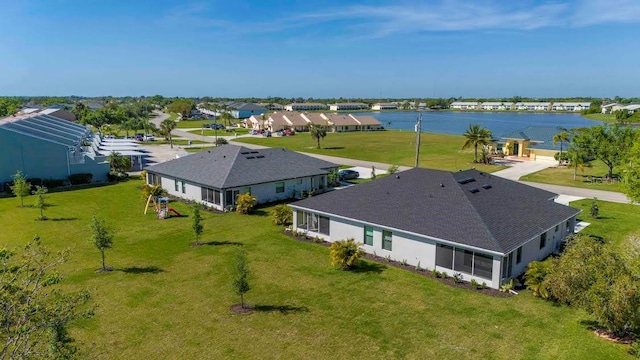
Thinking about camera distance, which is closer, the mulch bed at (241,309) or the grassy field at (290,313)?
the grassy field at (290,313)

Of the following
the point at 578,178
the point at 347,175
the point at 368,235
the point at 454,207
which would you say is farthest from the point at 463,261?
the point at 578,178

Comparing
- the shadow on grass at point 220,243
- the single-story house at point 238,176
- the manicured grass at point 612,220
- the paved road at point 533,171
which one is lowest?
the shadow on grass at point 220,243

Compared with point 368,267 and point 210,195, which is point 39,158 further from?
point 368,267

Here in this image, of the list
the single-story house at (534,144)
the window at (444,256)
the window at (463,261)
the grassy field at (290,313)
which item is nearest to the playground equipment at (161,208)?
the grassy field at (290,313)

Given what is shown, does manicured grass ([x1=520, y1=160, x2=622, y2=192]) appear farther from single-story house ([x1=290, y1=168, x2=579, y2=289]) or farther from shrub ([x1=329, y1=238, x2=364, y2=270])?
shrub ([x1=329, y1=238, x2=364, y2=270])

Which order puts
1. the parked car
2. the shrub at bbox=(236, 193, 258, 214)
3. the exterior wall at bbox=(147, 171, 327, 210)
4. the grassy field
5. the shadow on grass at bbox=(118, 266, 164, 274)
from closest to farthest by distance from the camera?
1. the grassy field
2. the shadow on grass at bbox=(118, 266, 164, 274)
3. the shrub at bbox=(236, 193, 258, 214)
4. the exterior wall at bbox=(147, 171, 327, 210)
5. the parked car

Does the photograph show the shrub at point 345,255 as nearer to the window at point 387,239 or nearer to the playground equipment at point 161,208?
the window at point 387,239

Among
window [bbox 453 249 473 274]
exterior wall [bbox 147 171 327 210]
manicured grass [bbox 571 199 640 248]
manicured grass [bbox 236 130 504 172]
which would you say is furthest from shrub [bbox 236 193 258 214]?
manicured grass [bbox 236 130 504 172]
